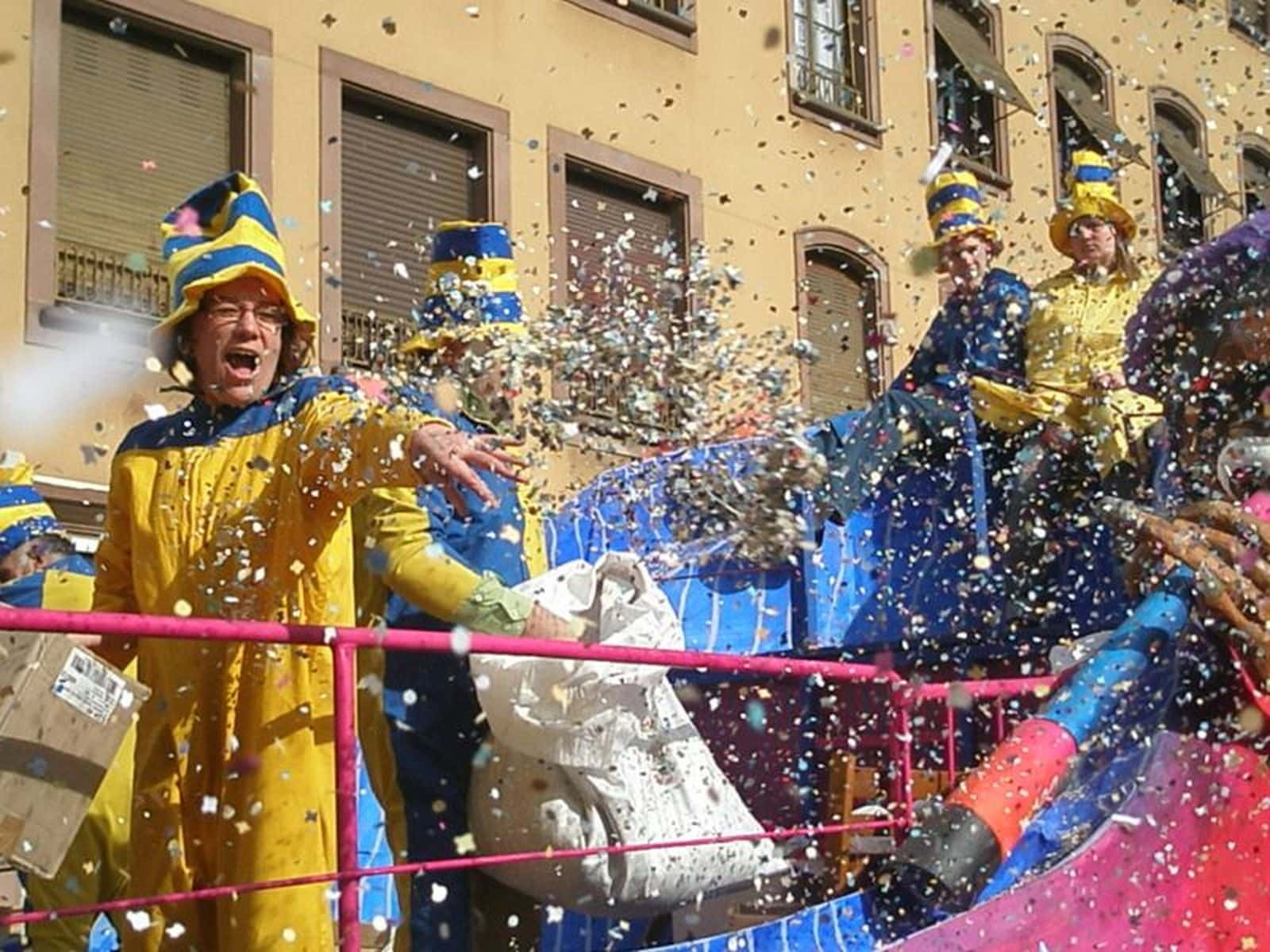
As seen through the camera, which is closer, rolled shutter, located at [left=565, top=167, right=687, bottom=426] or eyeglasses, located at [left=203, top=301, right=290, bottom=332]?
eyeglasses, located at [left=203, top=301, right=290, bottom=332]

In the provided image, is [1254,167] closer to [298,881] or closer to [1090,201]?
[1090,201]

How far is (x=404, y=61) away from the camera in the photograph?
445 inches

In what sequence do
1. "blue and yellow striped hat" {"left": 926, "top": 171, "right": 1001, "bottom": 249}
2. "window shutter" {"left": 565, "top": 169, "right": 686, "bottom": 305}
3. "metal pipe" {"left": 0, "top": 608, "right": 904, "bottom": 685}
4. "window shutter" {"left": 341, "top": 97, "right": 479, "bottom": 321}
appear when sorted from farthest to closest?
"window shutter" {"left": 565, "top": 169, "right": 686, "bottom": 305} → "window shutter" {"left": 341, "top": 97, "right": 479, "bottom": 321} → "blue and yellow striped hat" {"left": 926, "top": 171, "right": 1001, "bottom": 249} → "metal pipe" {"left": 0, "top": 608, "right": 904, "bottom": 685}

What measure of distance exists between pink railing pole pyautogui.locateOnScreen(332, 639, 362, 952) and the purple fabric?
6.20 feet

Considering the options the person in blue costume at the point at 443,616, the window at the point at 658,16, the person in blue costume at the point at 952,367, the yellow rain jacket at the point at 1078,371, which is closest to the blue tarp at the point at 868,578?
the person in blue costume at the point at 952,367

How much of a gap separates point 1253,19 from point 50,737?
17113 mm

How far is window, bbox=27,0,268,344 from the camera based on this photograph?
9.50 m

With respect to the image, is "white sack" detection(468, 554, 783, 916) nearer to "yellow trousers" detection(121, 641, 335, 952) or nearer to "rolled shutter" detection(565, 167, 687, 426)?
"yellow trousers" detection(121, 641, 335, 952)

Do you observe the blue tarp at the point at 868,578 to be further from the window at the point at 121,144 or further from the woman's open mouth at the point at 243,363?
the window at the point at 121,144

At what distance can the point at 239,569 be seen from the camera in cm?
319

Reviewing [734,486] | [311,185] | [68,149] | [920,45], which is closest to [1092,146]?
[920,45]

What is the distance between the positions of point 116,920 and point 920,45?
41.9ft

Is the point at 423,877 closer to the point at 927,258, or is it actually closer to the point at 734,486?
the point at 734,486

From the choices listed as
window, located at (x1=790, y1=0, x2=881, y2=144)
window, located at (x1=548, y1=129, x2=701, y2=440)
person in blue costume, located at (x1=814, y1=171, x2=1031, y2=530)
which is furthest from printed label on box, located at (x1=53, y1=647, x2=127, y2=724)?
window, located at (x1=790, y1=0, x2=881, y2=144)
